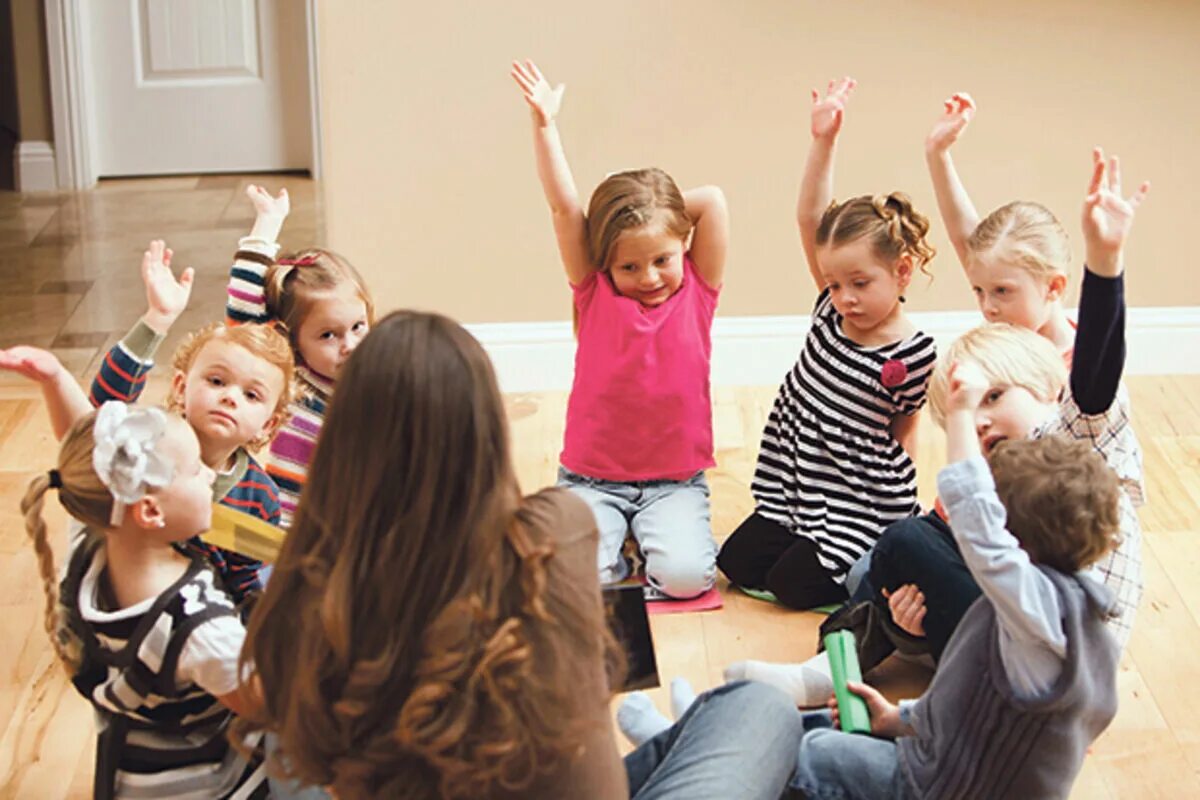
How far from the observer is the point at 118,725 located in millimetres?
1838

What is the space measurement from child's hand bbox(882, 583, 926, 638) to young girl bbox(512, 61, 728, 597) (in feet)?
1.34

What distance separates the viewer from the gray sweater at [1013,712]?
5.79 ft

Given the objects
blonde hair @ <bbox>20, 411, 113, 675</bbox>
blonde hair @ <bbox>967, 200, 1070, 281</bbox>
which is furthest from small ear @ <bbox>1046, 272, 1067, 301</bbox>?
blonde hair @ <bbox>20, 411, 113, 675</bbox>

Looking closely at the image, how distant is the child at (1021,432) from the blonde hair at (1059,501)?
0.80ft

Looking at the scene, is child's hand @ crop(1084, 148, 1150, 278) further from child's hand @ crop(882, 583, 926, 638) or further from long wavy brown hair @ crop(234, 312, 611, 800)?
long wavy brown hair @ crop(234, 312, 611, 800)

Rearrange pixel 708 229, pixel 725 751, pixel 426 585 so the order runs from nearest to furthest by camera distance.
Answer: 1. pixel 426 585
2. pixel 725 751
3. pixel 708 229

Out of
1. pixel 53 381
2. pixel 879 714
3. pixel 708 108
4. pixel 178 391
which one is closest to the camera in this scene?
pixel 53 381

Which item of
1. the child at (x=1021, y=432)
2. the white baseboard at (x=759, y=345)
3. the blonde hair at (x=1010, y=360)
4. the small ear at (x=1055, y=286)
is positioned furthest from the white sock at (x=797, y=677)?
the white baseboard at (x=759, y=345)

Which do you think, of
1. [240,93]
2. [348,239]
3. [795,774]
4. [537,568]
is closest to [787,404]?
[795,774]

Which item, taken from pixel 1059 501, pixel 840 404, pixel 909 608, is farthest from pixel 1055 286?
pixel 1059 501

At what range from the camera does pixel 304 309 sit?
2.43m

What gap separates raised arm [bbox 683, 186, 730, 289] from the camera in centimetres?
268

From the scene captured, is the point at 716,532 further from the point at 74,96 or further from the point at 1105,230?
the point at 74,96

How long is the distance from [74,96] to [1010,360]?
3807 millimetres
